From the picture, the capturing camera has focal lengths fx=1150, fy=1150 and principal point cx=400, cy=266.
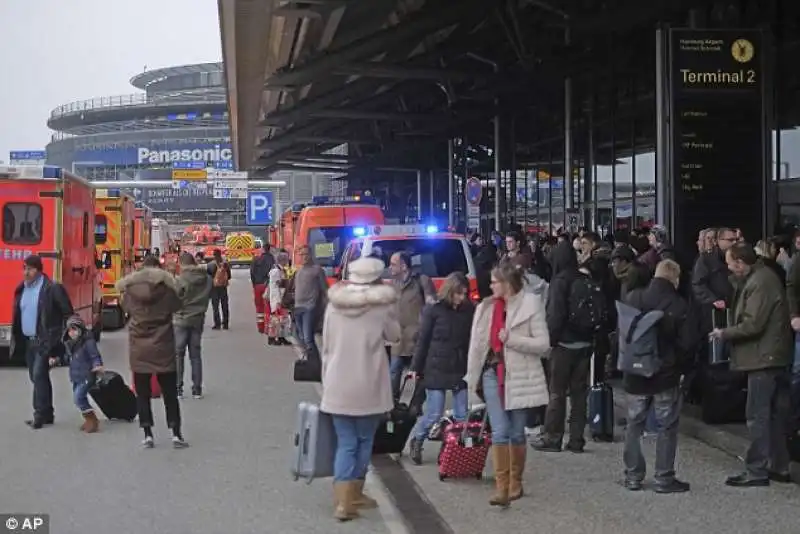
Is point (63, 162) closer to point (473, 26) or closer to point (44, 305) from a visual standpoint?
point (473, 26)

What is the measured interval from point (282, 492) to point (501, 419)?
1823mm

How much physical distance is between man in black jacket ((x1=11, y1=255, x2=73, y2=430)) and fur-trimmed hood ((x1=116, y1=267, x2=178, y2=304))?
127 centimetres

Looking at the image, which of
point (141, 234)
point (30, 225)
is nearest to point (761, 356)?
point (30, 225)

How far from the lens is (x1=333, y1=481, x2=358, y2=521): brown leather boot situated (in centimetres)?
774

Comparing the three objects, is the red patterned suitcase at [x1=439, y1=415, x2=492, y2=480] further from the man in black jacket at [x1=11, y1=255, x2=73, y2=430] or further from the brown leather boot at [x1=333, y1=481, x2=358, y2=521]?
the man in black jacket at [x1=11, y1=255, x2=73, y2=430]

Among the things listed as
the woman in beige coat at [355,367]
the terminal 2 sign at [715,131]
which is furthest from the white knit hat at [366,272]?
the terminal 2 sign at [715,131]

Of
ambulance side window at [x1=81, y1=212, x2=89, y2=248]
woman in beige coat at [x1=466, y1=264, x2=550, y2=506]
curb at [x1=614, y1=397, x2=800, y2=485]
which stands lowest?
curb at [x1=614, y1=397, x2=800, y2=485]

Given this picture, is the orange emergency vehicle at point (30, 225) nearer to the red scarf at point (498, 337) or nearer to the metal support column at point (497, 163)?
the red scarf at point (498, 337)

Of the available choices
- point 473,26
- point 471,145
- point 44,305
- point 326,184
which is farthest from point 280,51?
point 326,184

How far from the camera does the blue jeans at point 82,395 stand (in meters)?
11.4

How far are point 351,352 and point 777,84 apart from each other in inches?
482

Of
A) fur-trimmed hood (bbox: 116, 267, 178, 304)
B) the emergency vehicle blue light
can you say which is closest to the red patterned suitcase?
fur-trimmed hood (bbox: 116, 267, 178, 304)

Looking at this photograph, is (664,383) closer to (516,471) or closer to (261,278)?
(516,471)

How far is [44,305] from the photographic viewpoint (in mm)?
11508
